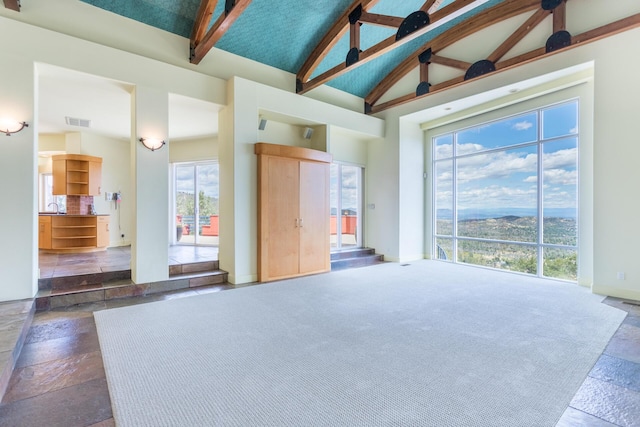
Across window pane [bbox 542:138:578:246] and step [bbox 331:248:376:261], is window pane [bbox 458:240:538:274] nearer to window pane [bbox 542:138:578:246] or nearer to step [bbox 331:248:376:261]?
window pane [bbox 542:138:578:246]

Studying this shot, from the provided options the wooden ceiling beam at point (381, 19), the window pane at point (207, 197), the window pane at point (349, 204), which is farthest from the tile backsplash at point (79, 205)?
the wooden ceiling beam at point (381, 19)

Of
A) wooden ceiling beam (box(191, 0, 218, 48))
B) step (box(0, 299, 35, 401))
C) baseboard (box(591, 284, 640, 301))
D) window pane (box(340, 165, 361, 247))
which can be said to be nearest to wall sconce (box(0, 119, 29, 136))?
step (box(0, 299, 35, 401))

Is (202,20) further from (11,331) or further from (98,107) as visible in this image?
(11,331)

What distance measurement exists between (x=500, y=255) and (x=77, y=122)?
9835mm

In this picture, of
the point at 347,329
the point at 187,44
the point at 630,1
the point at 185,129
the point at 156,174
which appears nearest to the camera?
the point at 347,329

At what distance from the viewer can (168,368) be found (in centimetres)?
247

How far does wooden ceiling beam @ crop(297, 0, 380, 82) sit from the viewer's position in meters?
5.36

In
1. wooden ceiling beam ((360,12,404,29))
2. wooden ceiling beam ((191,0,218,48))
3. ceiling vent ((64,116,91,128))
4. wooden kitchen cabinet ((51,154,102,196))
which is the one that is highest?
wooden ceiling beam ((360,12,404,29))

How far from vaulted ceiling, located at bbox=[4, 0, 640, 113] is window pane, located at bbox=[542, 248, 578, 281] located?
11.2ft

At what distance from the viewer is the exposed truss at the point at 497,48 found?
4668mm

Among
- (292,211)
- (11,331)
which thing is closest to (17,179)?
(11,331)

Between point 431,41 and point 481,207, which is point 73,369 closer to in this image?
point 481,207

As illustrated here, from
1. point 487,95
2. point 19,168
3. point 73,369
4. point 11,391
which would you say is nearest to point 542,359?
point 73,369

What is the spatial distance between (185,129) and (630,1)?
332 inches
